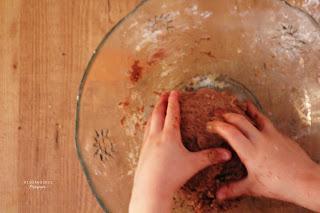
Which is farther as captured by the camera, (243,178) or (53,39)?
(53,39)

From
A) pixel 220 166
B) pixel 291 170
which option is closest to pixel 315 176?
pixel 291 170

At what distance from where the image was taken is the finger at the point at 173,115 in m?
0.63

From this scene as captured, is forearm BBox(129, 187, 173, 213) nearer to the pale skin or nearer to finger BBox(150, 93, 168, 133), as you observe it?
the pale skin

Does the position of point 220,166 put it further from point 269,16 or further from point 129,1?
point 129,1

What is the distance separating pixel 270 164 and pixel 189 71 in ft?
0.77

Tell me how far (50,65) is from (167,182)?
1.25ft

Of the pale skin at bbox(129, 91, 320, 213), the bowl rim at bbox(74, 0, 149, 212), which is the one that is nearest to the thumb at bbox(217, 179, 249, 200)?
the pale skin at bbox(129, 91, 320, 213)

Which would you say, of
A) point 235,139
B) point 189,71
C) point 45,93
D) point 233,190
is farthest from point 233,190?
point 45,93

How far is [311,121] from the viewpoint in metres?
0.68

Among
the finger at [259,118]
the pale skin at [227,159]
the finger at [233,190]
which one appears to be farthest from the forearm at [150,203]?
the finger at [259,118]

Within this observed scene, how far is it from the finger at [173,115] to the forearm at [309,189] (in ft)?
0.75

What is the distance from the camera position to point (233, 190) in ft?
2.13

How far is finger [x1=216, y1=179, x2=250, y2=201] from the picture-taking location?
0.65 metres

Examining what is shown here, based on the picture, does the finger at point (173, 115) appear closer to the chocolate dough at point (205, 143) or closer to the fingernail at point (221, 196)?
the chocolate dough at point (205, 143)
